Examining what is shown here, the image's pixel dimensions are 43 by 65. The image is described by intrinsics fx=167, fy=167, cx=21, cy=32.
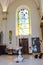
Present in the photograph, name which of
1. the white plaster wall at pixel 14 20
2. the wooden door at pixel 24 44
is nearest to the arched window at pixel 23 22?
the white plaster wall at pixel 14 20

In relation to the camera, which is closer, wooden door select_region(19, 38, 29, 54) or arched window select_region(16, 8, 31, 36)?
wooden door select_region(19, 38, 29, 54)

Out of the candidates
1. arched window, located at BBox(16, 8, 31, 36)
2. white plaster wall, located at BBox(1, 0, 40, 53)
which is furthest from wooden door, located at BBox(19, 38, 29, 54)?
arched window, located at BBox(16, 8, 31, 36)

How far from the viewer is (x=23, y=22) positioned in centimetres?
1948

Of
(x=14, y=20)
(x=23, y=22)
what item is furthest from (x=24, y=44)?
(x=14, y=20)

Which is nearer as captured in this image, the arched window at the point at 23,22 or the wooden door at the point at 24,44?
the wooden door at the point at 24,44

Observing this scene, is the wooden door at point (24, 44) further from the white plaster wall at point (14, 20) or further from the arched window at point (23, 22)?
the arched window at point (23, 22)

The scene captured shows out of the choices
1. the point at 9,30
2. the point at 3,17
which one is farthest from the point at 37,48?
the point at 3,17

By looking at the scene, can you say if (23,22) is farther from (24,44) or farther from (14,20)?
(24,44)

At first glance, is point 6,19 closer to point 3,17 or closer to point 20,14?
point 3,17

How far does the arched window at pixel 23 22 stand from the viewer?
19203mm

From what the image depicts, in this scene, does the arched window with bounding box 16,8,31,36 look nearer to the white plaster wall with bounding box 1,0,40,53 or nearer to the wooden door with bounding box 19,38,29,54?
the white plaster wall with bounding box 1,0,40,53

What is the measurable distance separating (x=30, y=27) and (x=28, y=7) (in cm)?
232

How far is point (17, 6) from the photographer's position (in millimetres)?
19391

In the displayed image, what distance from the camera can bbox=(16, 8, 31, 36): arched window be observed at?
1920cm
